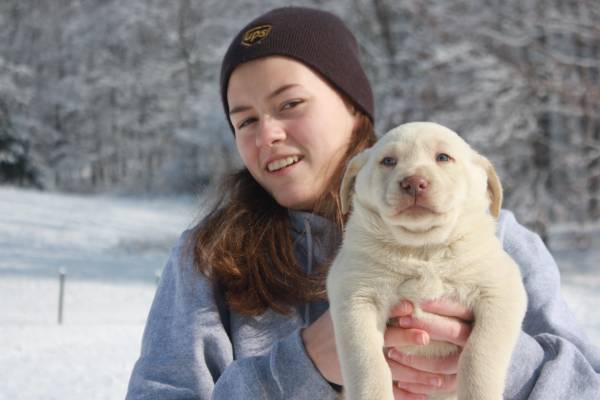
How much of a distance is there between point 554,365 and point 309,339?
761 millimetres

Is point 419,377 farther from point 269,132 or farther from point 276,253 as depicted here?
point 269,132

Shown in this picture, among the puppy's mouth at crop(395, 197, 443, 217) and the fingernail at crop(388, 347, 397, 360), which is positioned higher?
the puppy's mouth at crop(395, 197, 443, 217)

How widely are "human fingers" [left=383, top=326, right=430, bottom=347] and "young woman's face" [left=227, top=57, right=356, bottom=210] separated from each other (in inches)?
32.0

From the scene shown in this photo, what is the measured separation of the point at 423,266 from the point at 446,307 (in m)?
0.13

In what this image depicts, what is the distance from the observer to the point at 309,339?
1.99 m

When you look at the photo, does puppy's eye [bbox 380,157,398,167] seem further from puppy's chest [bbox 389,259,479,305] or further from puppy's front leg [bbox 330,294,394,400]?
puppy's front leg [bbox 330,294,394,400]

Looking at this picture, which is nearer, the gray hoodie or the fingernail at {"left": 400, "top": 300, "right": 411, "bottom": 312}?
the fingernail at {"left": 400, "top": 300, "right": 411, "bottom": 312}

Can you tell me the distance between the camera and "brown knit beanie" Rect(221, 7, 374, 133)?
2.47 metres

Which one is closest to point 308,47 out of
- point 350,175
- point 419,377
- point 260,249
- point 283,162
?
point 283,162

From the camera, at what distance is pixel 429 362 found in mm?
1835

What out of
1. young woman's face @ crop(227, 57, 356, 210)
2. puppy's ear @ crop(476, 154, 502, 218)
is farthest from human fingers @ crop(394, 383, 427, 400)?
young woman's face @ crop(227, 57, 356, 210)

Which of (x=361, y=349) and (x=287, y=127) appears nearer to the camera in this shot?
(x=361, y=349)

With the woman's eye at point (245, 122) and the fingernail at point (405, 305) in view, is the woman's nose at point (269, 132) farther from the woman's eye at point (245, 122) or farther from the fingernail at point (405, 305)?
the fingernail at point (405, 305)

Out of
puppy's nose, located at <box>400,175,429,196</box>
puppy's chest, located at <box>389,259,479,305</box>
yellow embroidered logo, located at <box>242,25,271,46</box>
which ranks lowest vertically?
puppy's chest, located at <box>389,259,479,305</box>
